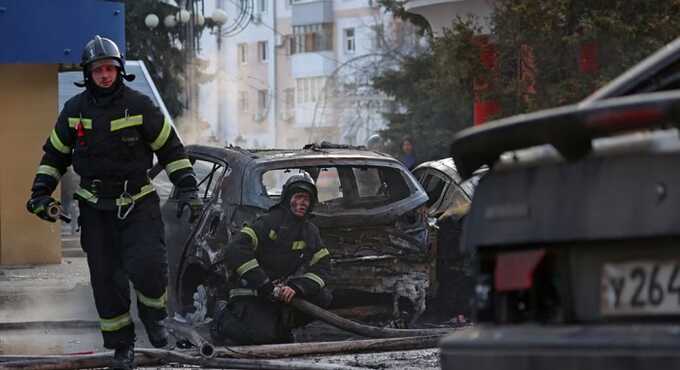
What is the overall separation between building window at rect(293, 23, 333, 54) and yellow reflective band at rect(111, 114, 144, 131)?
65349mm

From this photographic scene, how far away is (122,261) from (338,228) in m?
3.06

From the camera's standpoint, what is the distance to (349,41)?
7362 cm

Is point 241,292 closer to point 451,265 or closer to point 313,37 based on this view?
point 451,265

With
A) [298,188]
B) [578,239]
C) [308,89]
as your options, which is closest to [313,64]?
[308,89]

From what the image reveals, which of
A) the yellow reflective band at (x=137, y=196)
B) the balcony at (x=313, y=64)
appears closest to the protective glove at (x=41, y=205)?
the yellow reflective band at (x=137, y=196)

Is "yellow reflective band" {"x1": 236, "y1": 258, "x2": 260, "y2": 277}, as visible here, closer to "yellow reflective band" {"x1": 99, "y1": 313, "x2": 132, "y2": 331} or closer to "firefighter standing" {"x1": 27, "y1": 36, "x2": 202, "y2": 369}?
"firefighter standing" {"x1": 27, "y1": 36, "x2": 202, "y2": 369}

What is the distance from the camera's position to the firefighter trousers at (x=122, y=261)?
8.91m

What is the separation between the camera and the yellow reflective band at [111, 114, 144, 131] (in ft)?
29.0

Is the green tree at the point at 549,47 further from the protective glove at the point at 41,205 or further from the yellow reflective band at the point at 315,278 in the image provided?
the protective glove at the point at 41,205

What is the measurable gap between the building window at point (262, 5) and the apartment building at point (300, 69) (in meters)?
0.05

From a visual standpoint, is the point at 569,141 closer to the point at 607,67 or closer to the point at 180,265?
the point at 180,265

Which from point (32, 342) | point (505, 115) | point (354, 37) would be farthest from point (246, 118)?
point (32, 342)

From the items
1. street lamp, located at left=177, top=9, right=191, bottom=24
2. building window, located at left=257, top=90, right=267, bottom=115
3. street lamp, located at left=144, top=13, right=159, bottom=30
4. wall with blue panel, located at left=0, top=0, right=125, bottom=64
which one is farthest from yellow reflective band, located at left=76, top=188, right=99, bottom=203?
building window, located at left=257, top=90, right=267, bottom=115

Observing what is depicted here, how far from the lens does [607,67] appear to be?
904 inches
